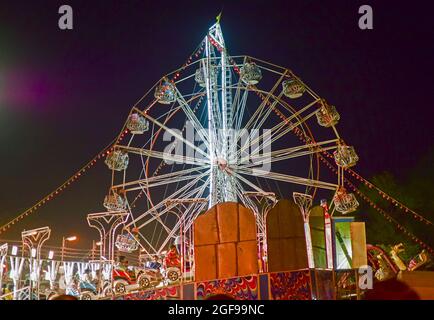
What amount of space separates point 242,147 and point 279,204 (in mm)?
6870

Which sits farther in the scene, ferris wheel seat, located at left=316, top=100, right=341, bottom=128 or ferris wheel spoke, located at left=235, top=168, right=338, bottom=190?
ferris wheel seat, located at left=316, top=100, right=341, bottom=128

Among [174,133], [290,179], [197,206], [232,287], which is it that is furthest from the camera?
[197,206]

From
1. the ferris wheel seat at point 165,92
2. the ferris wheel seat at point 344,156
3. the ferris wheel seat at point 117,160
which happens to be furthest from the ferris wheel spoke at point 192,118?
the ferris wheel seat at point 344,156

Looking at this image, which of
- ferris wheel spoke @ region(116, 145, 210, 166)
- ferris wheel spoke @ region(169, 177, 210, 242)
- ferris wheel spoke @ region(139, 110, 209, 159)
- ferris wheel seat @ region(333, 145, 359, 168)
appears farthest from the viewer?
ferris wheel spoke @ region(169, 177, 210, 242)

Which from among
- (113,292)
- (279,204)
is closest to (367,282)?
(279,204)

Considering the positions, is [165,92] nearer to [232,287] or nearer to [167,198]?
[167,198]

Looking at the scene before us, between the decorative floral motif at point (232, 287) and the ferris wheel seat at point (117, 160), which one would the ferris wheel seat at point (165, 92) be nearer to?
the ferris wheel seat at point (117, 160)

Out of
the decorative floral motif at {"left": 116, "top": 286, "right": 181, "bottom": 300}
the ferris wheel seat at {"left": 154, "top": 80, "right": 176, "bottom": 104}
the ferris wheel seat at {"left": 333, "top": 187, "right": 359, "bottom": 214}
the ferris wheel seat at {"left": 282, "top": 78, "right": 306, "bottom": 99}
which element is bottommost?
the decorative floral motif at {"left": 116, "top": 286, "right": 181, "bottom": 300}

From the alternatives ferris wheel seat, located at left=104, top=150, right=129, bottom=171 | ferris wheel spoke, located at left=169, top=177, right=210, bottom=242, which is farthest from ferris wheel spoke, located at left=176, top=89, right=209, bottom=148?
ferris wheel seat, located at left=104, top=150, right=129, bottom=171

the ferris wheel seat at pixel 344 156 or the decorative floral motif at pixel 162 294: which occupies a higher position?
the ferris wheel seat at pixel 344 156

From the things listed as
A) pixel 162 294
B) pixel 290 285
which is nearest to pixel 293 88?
pixel 290 285

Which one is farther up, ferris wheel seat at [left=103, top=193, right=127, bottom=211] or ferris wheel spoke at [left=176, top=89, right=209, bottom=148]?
ferris wheel spoke at [left=176, top=89, right=209, bottom=148]

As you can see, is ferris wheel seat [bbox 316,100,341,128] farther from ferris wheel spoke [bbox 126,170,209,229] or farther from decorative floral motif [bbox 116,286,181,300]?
decorative floral motif [bbox 116,286,181,300]

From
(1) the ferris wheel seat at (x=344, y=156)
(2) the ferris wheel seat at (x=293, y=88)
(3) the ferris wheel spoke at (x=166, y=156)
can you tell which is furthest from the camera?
(3) the ferris wheel spoke at (x=166, y=156)
